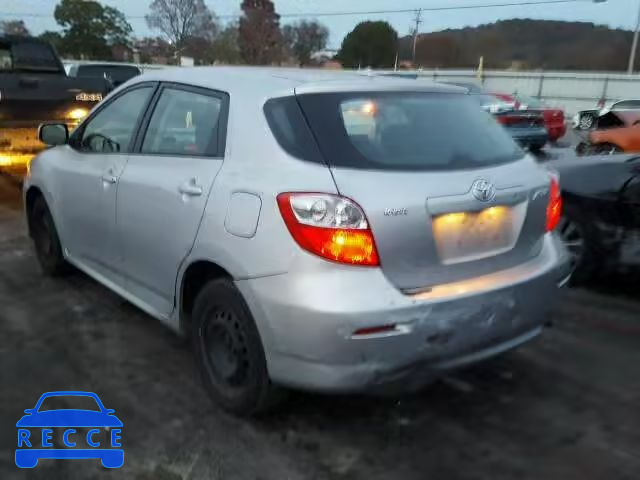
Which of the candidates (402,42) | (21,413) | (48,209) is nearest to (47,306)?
(48,209)

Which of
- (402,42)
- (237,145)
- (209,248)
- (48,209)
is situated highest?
(402,42)

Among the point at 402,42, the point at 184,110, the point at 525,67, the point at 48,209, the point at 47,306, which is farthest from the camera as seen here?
the point at 402,42

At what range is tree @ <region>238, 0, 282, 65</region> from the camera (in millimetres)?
59500

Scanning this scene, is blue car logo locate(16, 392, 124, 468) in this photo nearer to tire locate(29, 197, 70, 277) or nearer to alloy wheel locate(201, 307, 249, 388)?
alloy wheel locate(201, 307, 249, 388)

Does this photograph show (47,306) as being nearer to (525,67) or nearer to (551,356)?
(551,356)

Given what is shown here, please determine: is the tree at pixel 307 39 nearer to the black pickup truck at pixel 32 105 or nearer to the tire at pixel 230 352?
the black pickup truck at pixel 32 105

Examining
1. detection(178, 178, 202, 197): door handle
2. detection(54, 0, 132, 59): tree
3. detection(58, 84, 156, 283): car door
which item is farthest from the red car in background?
detection(54, 0, 132, 59): tree

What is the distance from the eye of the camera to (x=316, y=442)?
9.29 ft

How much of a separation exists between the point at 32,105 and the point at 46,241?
4056 mm

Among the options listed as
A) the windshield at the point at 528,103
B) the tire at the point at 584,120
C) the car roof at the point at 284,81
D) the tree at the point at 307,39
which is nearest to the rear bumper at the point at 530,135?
the windshield at the point at 528,103

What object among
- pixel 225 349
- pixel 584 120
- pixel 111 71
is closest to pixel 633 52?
pixel 584 120

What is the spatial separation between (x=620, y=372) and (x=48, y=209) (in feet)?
13.5

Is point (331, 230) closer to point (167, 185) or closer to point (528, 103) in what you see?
point (167, 185)

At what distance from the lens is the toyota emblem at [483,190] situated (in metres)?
2.68
